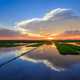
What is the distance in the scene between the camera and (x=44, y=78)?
6074 mm

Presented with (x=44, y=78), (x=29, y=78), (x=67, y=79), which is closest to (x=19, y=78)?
(x=29, y=78)

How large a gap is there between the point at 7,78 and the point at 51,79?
106 cm

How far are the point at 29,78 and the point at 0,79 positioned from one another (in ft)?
2.33

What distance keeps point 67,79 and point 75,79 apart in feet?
0.64

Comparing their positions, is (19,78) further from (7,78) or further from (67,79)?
(67,79)

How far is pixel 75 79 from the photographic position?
19.3 ft

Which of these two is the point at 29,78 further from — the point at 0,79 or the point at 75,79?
the point at 75,79

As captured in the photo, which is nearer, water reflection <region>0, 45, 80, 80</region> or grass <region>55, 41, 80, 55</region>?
water reflection <region>0, 45, 80, 80</region>

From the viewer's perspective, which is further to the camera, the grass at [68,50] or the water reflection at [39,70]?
the grass at [68,50]

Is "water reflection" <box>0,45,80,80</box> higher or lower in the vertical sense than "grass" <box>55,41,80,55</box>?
lower

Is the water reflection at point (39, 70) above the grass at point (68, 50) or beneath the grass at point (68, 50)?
beneath

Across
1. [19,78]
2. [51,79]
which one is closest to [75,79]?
[51,79]

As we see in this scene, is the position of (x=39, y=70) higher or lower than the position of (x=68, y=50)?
lower

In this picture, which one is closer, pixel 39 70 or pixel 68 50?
pixel 39 70
